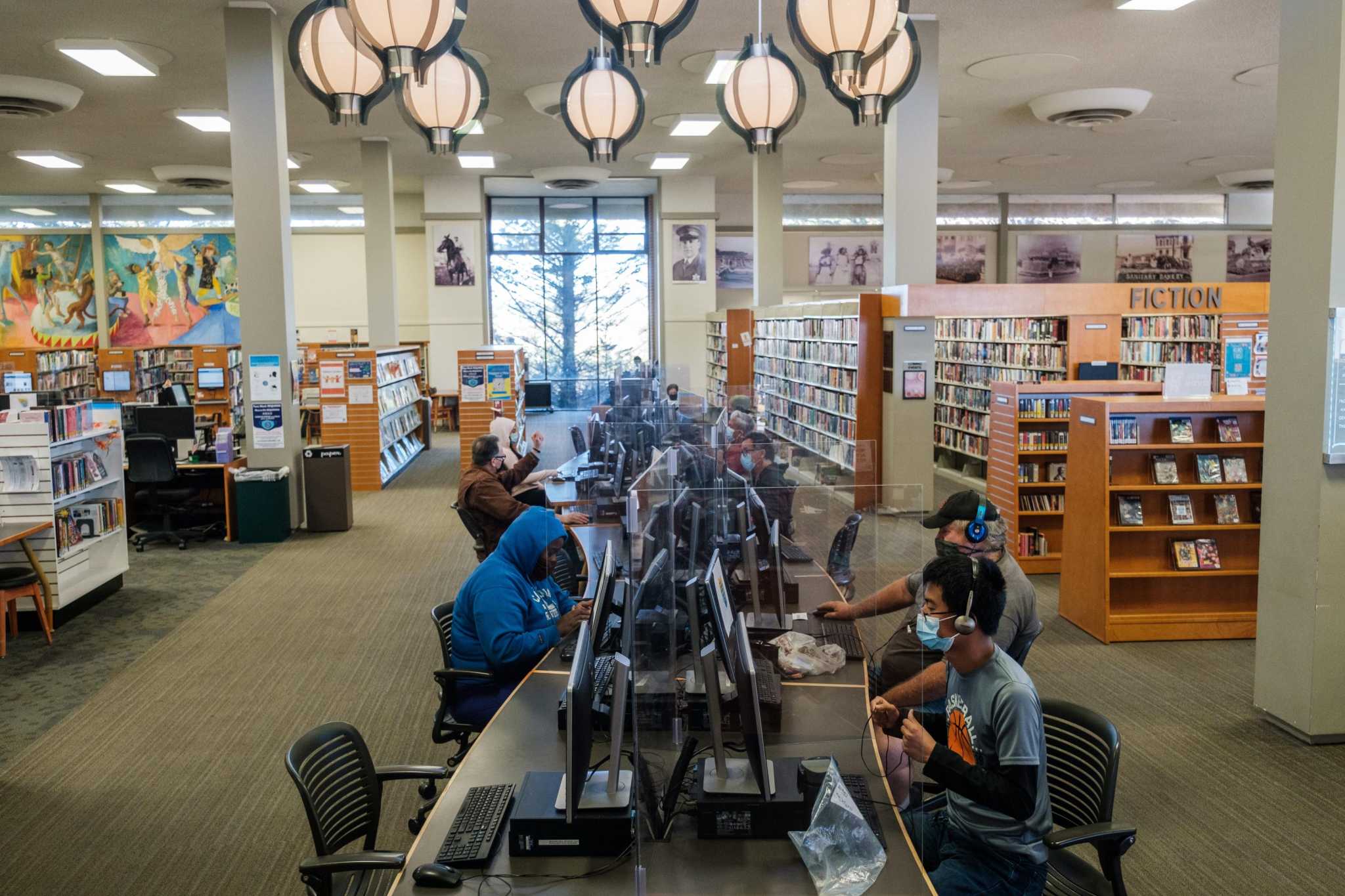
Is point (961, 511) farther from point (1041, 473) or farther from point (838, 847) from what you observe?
point (1041, 473)

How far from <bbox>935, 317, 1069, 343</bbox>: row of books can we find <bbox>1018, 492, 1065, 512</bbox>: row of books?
2.81 metres

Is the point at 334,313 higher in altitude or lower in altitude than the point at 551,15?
lower

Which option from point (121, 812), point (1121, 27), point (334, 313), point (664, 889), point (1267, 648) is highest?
point (1121, 27)

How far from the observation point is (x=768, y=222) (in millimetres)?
15281

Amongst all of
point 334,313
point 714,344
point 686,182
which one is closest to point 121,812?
point 714,344

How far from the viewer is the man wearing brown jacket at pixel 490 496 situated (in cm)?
617

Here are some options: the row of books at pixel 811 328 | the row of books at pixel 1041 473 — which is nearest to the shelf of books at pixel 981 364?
the row of books at pixel 811 328

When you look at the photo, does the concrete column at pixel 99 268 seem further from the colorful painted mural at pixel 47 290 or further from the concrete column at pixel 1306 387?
the concrete column at pixel 1306 387

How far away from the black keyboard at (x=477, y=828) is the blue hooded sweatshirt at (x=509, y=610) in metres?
1.07

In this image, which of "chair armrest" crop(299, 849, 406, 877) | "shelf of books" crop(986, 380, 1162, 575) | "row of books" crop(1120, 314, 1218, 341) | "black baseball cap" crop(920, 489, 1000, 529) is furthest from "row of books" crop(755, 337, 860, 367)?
"chair armrest" crop(299, 849, 406, 877)

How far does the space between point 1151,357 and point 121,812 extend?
10.9 metres

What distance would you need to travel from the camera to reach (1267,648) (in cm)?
509

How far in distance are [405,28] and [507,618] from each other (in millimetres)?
2084

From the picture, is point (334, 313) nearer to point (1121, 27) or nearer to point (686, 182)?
point (686, 182)
